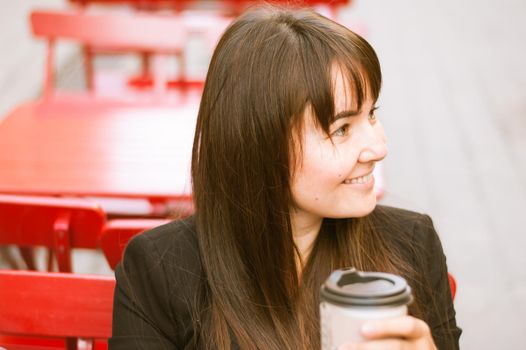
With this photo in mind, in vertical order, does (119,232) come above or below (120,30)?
below

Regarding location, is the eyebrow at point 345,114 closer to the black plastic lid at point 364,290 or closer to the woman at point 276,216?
the woman at point 276,216

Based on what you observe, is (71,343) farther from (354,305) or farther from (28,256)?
(354,305)

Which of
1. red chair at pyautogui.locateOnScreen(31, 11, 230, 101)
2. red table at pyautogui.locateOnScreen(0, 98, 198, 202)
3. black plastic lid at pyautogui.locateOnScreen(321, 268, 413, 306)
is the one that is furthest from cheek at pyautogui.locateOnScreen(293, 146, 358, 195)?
red chair at pyautogui.locateOnScreen(31, 11, 230, 101)

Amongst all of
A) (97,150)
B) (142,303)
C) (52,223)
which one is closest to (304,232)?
(142,303)

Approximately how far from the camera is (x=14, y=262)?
2.60 m

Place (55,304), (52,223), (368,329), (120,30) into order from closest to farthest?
(368,329) < (55,304) < (52,223) < (120,30)

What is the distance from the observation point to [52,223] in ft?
7.43

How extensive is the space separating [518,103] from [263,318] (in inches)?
179

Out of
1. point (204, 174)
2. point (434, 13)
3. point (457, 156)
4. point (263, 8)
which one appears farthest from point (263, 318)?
point (434, 13)

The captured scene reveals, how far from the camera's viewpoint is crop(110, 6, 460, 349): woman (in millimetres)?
1356

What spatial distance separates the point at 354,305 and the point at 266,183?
543mm

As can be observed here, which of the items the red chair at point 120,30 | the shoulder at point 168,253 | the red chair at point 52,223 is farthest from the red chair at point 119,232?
the red chair at point 120,30

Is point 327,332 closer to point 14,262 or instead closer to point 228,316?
point 228,316

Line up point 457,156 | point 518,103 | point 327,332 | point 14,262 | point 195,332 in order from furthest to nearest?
point 518,103 < point 457,156 < point 14,262 < point 195,332 < point 327,332
